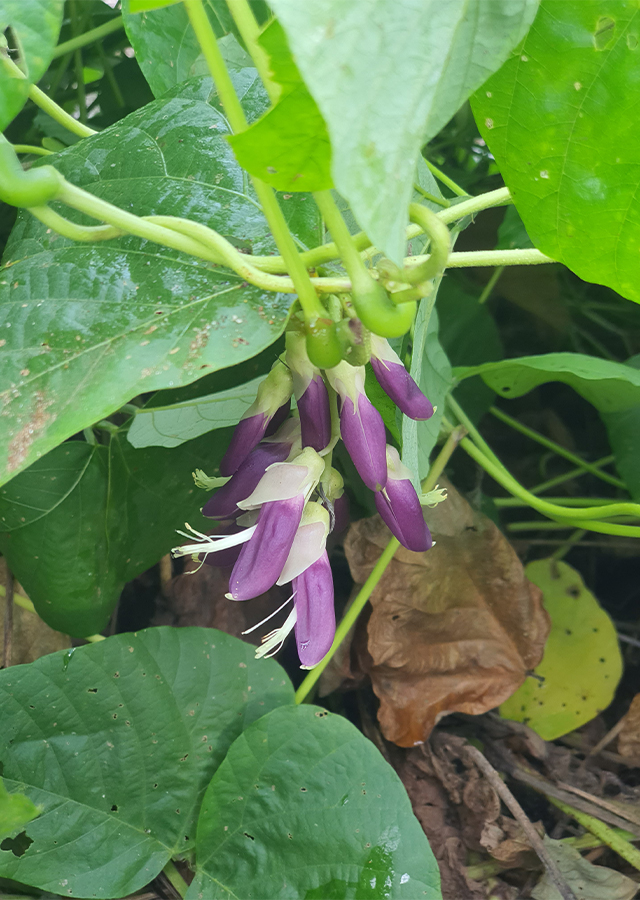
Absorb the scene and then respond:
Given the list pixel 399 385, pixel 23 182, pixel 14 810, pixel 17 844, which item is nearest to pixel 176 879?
pixel 17 844

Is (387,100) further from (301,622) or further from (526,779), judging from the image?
(526,779)

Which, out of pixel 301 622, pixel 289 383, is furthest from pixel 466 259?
pixel 301 622

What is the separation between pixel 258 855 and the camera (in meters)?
0.69

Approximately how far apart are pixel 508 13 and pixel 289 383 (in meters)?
0.25

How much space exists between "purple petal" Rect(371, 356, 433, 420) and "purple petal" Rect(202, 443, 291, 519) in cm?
9

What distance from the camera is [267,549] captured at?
0.45 meters

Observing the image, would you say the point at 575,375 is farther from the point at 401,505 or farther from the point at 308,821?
the point at 308,821

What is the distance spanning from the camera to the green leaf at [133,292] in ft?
1.33

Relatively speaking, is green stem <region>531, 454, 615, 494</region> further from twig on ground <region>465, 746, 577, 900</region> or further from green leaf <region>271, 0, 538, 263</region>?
green leaf <region>271, 0, 538, 263</region>

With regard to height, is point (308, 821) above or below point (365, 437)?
below

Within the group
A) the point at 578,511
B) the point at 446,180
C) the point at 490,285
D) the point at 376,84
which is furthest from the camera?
the point at 490,285

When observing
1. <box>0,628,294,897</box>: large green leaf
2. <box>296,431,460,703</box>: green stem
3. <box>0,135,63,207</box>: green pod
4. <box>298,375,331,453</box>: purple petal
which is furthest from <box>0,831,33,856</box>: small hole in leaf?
<box>0,135,63,207</box>: green pod

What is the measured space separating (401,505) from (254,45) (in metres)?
0.31

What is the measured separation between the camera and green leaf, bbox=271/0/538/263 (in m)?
0.24
